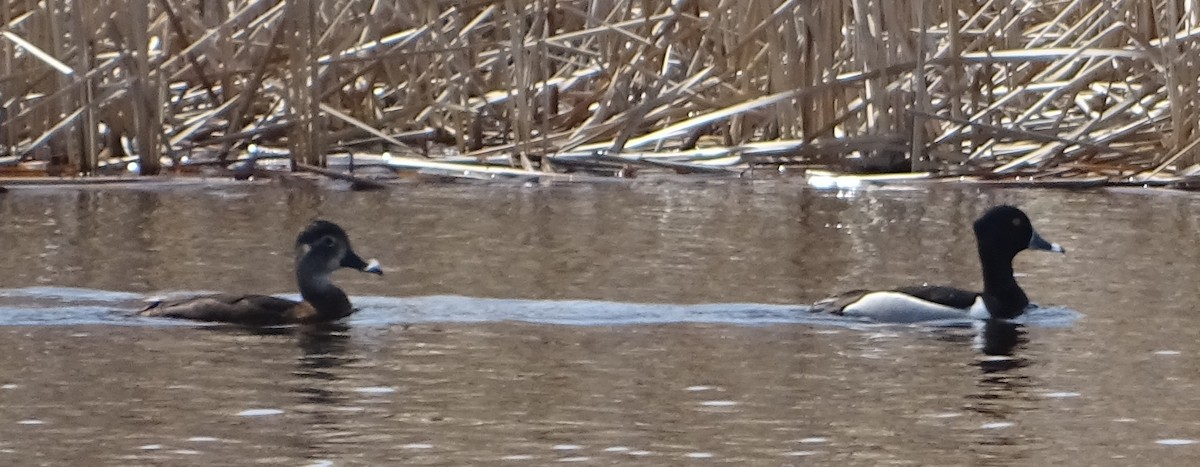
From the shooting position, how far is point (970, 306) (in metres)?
8.49

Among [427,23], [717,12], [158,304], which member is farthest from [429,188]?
[158,304]

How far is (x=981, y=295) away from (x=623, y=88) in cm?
472

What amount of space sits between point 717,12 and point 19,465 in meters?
7.79

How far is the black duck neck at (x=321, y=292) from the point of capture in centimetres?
838

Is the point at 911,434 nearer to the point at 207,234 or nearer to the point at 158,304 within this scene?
the point at 158,304

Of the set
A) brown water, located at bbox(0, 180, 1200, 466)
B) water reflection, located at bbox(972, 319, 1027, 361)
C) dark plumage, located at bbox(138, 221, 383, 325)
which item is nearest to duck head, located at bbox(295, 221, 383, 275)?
dark plumage, located at bbox(138, 221, 383, 325)

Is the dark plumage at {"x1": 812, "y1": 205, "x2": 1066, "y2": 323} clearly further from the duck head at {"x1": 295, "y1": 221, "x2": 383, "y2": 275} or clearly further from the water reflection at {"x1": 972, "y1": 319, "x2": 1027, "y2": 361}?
the duck head at {"x1": 295, "y1": 221, "x2": 383, "y2": 275}

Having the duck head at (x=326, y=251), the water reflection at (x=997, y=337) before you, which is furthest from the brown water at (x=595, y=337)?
the duck head at (x=326, y=251)

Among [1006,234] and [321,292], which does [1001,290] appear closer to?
[1006,234]

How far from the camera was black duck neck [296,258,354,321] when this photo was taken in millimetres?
8377

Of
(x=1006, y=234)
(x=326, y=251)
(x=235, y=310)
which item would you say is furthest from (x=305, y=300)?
(x=1006, y=234)

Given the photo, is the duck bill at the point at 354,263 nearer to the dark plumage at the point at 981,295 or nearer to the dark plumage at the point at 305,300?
the dark plumage at the point at 305,300

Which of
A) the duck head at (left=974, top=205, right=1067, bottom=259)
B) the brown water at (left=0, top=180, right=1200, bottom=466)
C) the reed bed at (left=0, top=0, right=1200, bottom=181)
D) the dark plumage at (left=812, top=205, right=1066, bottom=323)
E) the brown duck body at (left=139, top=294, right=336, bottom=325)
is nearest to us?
the brown water at (left=0, top=180, right=1200, bottom=466)

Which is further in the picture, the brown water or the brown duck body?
the brown duck body
